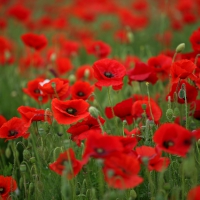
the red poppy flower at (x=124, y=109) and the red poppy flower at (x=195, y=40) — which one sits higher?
the red poppy flower at (x=195, y=40)

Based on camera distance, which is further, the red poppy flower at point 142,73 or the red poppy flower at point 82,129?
the red poppy flower at point 142,73

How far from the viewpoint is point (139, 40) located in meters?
5.39

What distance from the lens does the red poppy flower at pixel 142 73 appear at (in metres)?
2.00

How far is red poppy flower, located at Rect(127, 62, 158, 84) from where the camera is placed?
200 centimetres

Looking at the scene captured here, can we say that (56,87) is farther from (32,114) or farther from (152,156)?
(152,156)

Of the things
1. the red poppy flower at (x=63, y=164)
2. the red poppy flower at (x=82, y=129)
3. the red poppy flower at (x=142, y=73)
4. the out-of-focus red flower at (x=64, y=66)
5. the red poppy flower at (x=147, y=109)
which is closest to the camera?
the red poppy flower at (x=63, y=164)

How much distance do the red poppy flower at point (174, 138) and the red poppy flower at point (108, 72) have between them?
450mm

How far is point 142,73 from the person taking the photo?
2.03 m

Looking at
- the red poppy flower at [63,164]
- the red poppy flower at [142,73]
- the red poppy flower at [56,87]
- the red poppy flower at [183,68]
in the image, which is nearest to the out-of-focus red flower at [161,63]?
the red poppy flower at [142,73]

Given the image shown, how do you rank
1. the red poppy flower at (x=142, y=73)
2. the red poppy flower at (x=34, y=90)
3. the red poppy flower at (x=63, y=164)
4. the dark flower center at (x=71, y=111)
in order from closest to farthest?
the red poppy flower at (x=63, y=164)
the dark flower center at (x=71, y=111)
the red poppy flower at (x=142, y=73)
the red poppy flower at (x=34, y=90)

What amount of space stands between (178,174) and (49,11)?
5.43m

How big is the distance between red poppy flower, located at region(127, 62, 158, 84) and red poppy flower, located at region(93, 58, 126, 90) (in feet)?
0.75

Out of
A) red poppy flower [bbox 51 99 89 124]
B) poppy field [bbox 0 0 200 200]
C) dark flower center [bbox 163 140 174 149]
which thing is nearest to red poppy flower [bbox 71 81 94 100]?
poppy field [bbox 0 0 200 200]

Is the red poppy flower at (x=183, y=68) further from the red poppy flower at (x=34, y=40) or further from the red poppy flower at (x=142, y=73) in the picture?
the red poppy flower at (x=34, y=40)
